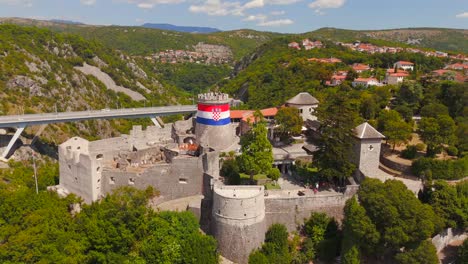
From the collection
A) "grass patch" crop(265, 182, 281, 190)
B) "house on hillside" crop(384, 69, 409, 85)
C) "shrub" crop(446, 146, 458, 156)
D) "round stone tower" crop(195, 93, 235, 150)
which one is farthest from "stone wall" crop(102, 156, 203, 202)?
"house on hillside" crop(384, 69, 409, 85)

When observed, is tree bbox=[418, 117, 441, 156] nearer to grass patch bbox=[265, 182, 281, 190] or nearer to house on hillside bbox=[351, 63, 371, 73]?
grass patch bbox=[265, 182, 281, 190]

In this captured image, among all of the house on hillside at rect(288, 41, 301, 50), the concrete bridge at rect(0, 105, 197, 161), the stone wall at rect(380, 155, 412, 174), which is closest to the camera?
the stone wall at rect(380, 155, 412, 174)

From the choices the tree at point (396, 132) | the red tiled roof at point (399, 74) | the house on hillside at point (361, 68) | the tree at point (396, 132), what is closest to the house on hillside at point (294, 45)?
the house on hillside at point (361, 68)

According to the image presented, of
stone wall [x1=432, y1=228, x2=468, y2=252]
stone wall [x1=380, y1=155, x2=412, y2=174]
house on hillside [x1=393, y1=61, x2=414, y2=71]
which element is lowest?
stone wall [x1=432, y1=228, x2=468, y2=252]

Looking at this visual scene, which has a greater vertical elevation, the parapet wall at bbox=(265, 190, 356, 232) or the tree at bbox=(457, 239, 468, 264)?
the parapet wall at bbox=(265, 190, 356, 232)

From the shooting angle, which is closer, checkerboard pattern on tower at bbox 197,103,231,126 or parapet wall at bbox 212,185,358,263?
parapet wall at bbox 212,185,358,263

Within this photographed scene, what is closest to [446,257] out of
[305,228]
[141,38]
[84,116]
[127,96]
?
[305,228]
